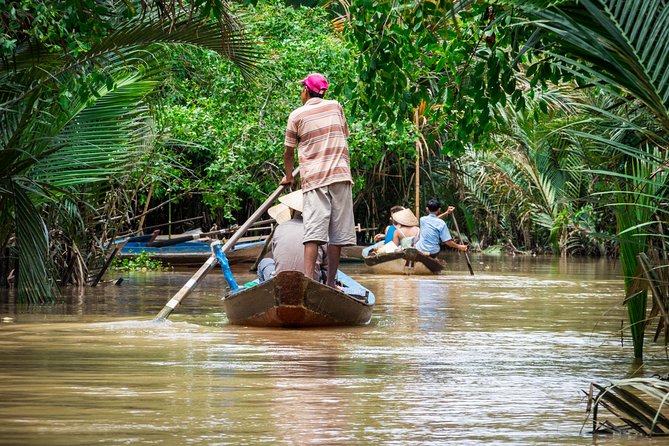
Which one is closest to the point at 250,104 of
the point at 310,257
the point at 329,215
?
the point at 329,215

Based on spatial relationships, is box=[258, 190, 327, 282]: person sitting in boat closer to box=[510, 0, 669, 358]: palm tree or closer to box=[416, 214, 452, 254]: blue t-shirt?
box=[510, 0, 669, 358]: palm tree

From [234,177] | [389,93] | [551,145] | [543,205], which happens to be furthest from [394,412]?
[543,205]

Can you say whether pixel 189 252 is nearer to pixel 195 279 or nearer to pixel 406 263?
pixel 406 263

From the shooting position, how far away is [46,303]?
11.9 meters

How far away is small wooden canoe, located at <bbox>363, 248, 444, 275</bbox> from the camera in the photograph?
19703 millimetres

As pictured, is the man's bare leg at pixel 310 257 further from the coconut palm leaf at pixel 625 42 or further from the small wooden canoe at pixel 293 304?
the coconut palm leaf at pixel 625 42

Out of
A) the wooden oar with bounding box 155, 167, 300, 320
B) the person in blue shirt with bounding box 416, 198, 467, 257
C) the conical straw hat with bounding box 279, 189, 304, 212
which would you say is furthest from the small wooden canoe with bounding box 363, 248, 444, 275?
the conical straw hat with bounding box 279, 189, 304, 212

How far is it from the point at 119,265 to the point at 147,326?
10759 millimetres

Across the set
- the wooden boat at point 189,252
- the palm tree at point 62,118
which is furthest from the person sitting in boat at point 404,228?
the palm tree at point 62,118

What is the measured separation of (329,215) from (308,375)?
10.5ft

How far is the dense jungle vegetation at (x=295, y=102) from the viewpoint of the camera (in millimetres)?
6184

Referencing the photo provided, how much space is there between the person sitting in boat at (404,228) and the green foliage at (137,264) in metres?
4.19

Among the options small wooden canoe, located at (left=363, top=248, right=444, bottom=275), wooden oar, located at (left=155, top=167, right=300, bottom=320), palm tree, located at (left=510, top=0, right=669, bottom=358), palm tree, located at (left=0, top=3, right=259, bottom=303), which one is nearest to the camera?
palm tree, located at (left=510, top=0, right=669, bottom=358)

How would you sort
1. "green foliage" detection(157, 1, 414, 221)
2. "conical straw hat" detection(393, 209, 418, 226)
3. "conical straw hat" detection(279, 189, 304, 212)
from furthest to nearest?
1. "conical straw hat" detection(393, 209, 418, 226)
2. "green foliage" detection(157, 1, 414, 221)
3. "conical straw hat" detection(279, 189, 304, 212)
